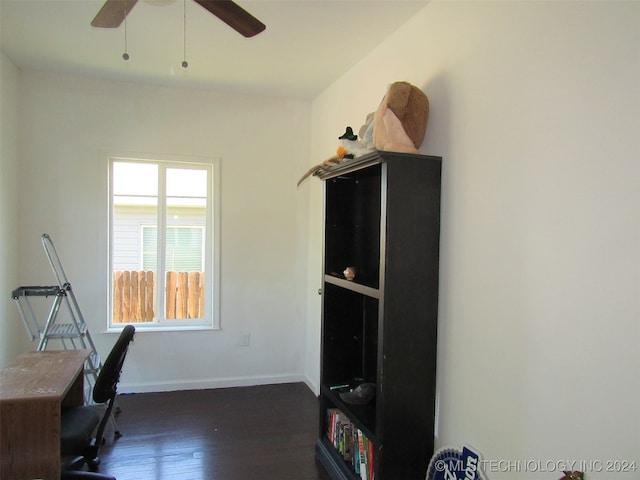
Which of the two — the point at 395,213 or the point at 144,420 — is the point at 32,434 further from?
the point at 395,213

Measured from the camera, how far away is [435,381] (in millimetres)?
2025

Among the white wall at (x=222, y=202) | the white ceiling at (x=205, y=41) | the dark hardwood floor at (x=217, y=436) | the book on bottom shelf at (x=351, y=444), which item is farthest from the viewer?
the white wall at (x=222, y=202)


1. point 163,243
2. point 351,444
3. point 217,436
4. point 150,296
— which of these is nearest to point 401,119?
point 351,444

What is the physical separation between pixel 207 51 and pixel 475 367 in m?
2.61

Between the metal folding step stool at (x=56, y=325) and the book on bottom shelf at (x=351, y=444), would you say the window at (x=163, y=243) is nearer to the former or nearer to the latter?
the metal folding step stool at (x=56, y=325)

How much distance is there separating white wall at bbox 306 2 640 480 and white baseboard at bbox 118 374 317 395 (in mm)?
2226

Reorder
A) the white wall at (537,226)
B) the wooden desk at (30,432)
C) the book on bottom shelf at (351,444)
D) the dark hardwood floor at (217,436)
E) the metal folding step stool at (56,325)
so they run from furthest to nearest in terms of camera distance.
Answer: the metal folding step stool at (56,325) < the dark hardwood floor at (217,436) < the book on bottom shelf at (351,444) < the wooden desk at (30,432) < the white wall at (537,226)

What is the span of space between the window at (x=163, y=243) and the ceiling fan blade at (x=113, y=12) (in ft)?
6.34

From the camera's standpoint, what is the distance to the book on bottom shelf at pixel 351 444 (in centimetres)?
215

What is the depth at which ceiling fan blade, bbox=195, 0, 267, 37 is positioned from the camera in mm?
1573

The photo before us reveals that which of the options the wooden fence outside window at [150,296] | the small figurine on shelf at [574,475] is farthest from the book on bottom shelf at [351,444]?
the wooden fence outside window at [150,296]

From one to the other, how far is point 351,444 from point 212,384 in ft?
6.00

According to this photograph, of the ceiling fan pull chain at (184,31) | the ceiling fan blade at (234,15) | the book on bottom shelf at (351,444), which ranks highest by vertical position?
the ceiling fan pull chain at (184,31)

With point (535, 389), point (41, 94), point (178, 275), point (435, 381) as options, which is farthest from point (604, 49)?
point (41, 94)
